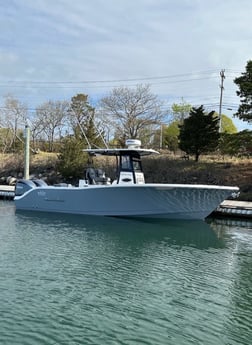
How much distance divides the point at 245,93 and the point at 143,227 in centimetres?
1128

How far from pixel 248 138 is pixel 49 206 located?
1097cm

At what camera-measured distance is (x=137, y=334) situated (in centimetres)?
594

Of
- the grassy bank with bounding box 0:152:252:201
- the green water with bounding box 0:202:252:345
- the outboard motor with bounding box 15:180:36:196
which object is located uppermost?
the grassy bank with bounding box 0:152:252:201

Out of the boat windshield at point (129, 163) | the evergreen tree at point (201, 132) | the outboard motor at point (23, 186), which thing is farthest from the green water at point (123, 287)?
the evergreen tree at point (201, 132)

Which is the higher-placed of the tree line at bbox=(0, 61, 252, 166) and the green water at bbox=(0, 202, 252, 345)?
the tree line at bbox=(0, 61, 252, 166)

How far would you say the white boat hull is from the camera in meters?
16.4

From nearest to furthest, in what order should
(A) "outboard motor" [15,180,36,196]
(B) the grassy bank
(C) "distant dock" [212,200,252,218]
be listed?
(C) "distant dock" [212,200,252,218], (A) "outboard motor" [15,180,36,196], (B) the grassy bank

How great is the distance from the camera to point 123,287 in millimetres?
8266

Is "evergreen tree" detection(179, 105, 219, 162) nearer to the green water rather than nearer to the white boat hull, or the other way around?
the white boat hull

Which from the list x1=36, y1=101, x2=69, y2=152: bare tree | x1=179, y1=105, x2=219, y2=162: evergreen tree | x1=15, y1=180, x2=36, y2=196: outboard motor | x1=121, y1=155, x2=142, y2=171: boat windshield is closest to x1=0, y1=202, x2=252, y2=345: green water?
x1=121, y1=155, x2=142, y2=171: boat windshield

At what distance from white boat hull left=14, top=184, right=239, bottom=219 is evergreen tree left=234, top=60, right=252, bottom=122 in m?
7.63

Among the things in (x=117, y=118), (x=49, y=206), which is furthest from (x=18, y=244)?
(x=117, y=118)

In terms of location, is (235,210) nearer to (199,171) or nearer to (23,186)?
(199,171)

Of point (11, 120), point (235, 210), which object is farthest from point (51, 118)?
point (235, 210)
